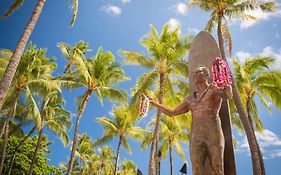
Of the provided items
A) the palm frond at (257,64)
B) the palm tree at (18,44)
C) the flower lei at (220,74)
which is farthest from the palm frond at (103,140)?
the flower lei at (220,74)

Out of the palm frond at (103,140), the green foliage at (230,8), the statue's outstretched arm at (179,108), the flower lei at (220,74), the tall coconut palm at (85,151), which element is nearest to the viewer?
the flower lei at (220,74)

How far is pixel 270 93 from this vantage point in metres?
17.9

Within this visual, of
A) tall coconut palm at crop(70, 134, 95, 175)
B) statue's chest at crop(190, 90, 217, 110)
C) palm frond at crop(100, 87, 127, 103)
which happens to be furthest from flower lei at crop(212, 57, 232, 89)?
tall coconut palm at crop(70, 134, 95, 175)

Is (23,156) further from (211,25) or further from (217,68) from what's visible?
(217,68)

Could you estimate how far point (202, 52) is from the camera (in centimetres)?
533

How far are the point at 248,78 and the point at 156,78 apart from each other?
18.3ft

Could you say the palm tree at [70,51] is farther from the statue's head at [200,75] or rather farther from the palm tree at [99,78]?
the statue's head at [200,75]

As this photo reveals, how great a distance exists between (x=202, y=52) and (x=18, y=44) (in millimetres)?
6639

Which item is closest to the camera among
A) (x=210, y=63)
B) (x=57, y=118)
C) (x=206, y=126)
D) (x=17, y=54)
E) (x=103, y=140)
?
(x=206, y=126)

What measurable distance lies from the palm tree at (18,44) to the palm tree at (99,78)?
7.31 metres

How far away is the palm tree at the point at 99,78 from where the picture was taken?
19453 millimetres

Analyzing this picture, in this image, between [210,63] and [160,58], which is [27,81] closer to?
[160,58]

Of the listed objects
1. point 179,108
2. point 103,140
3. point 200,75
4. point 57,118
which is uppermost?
point 57,118

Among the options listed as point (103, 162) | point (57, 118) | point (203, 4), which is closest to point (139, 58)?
point (203, 4)
